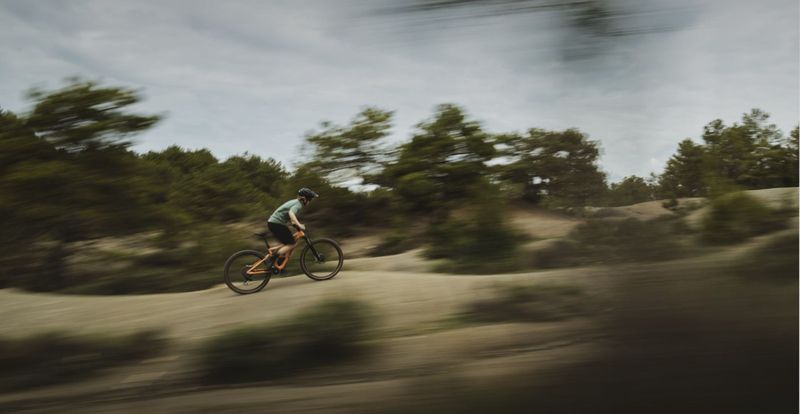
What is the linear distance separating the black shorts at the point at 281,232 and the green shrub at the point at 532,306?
4259 millimetres

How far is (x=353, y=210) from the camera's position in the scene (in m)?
21.3

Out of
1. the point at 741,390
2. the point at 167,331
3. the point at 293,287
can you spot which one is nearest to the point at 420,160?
the point at 293,287

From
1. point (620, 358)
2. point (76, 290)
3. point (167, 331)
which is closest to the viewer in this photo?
point (620, 358)

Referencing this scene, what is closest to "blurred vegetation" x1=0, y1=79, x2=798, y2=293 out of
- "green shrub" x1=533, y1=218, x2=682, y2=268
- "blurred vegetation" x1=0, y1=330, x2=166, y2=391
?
"green shrub" x1=533, y1=218, x2=682, y2=268

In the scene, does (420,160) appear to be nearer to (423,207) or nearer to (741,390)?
(423,207)

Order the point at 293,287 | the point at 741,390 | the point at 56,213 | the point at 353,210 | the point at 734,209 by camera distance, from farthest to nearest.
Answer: the point at 353,210 → the point at 56,213 → the point at 293,287 → the point at 734,209 → the point at 741,390

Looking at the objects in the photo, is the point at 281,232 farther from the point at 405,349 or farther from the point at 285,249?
the point at 405,349

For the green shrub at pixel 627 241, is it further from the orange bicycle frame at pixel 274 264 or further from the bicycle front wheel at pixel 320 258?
the bicycle front wheel at pixel 320 258

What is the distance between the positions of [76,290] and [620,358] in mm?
13570

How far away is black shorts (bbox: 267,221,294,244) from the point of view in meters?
8.99

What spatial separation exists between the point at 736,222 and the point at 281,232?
7763 mm

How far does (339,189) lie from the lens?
826 inches

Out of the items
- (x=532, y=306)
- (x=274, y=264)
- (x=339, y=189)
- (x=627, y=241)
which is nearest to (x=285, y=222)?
(x=274, y=264)

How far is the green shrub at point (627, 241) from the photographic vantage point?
1.74 meters
